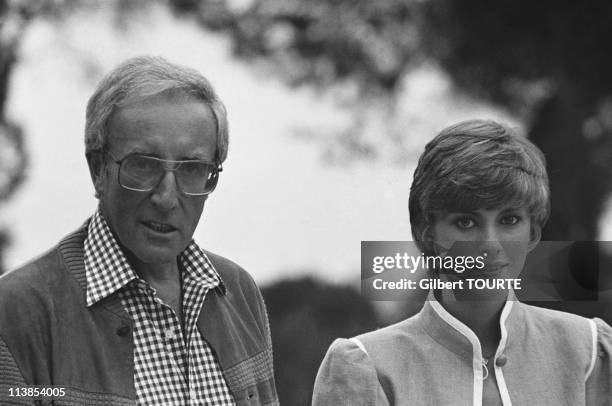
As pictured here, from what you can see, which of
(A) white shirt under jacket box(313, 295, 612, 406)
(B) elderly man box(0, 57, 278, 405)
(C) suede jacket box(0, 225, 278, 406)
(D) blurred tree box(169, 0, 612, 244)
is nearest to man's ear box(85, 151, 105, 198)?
(B) elderly man box(0, 57, 278, 405)

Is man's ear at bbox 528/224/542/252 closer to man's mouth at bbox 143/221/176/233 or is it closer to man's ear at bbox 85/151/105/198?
man's mouth at bbox 143/221/176/233

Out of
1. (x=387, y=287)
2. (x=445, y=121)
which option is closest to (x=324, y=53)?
(x=445, y=121)

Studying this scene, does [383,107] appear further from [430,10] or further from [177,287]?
[177,287]

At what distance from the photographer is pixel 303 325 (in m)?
3.09

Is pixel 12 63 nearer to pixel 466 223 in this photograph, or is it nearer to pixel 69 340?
pixel 69 340

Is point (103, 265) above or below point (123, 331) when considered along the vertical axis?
above

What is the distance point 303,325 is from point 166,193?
1.34m

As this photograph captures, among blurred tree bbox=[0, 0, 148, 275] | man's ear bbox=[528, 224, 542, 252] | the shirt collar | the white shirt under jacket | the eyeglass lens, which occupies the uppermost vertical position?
blurred tree bbox=[0, 0, 148, 275]

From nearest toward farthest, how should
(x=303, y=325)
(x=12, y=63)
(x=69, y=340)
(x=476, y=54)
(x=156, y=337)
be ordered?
(x=69, y=340) < (x=156, y=337) < (x=303, y=325) < (x=12, y=63) < (x=476, y=54)

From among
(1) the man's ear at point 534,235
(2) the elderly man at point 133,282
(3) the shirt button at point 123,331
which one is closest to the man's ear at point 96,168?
(2) the elderly man at point 133,282

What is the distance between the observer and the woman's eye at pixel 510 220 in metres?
1.85

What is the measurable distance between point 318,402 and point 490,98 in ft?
5.55

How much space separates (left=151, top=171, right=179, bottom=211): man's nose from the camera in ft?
6.07

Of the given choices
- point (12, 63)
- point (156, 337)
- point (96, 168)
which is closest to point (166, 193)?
point (96, 168)
